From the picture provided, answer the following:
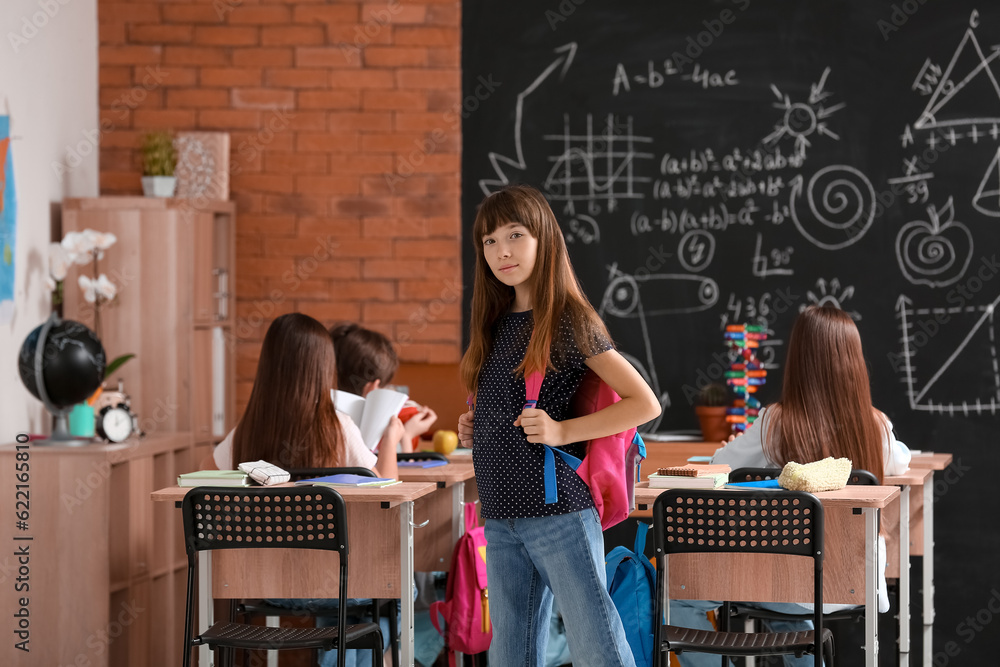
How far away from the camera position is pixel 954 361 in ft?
15.0

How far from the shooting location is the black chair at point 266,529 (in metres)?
2.71

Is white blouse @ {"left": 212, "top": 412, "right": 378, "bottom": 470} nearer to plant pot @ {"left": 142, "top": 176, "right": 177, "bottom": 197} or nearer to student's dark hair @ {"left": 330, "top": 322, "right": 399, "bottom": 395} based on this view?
student's dark hair @ {"left": 330, "top": 322, "right": 399, "bottom": 395}

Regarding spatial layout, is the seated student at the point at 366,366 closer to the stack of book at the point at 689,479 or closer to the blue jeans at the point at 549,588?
the stack of book at the point at 689,479

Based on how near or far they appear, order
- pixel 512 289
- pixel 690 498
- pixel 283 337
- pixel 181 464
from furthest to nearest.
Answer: pixel 181 464, pixel 283 337, pixel 690 498, pixel 512 289

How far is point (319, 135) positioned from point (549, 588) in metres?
3.17

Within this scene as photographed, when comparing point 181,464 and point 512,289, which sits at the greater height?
point 512,289

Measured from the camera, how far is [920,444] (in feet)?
15.1

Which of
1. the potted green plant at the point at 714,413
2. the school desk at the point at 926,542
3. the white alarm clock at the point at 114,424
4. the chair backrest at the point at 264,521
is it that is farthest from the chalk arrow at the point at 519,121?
the chair backrest at the point at 264,521

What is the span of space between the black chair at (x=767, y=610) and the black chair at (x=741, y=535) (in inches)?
17.0

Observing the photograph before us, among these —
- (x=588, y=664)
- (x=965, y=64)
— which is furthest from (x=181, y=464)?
(x=965, y=64)

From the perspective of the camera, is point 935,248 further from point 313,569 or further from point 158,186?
point 158,186

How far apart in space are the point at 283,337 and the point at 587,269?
2.03 meters

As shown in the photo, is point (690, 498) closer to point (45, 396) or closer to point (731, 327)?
point (731, 327)

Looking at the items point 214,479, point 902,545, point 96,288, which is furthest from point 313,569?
point 96,288
